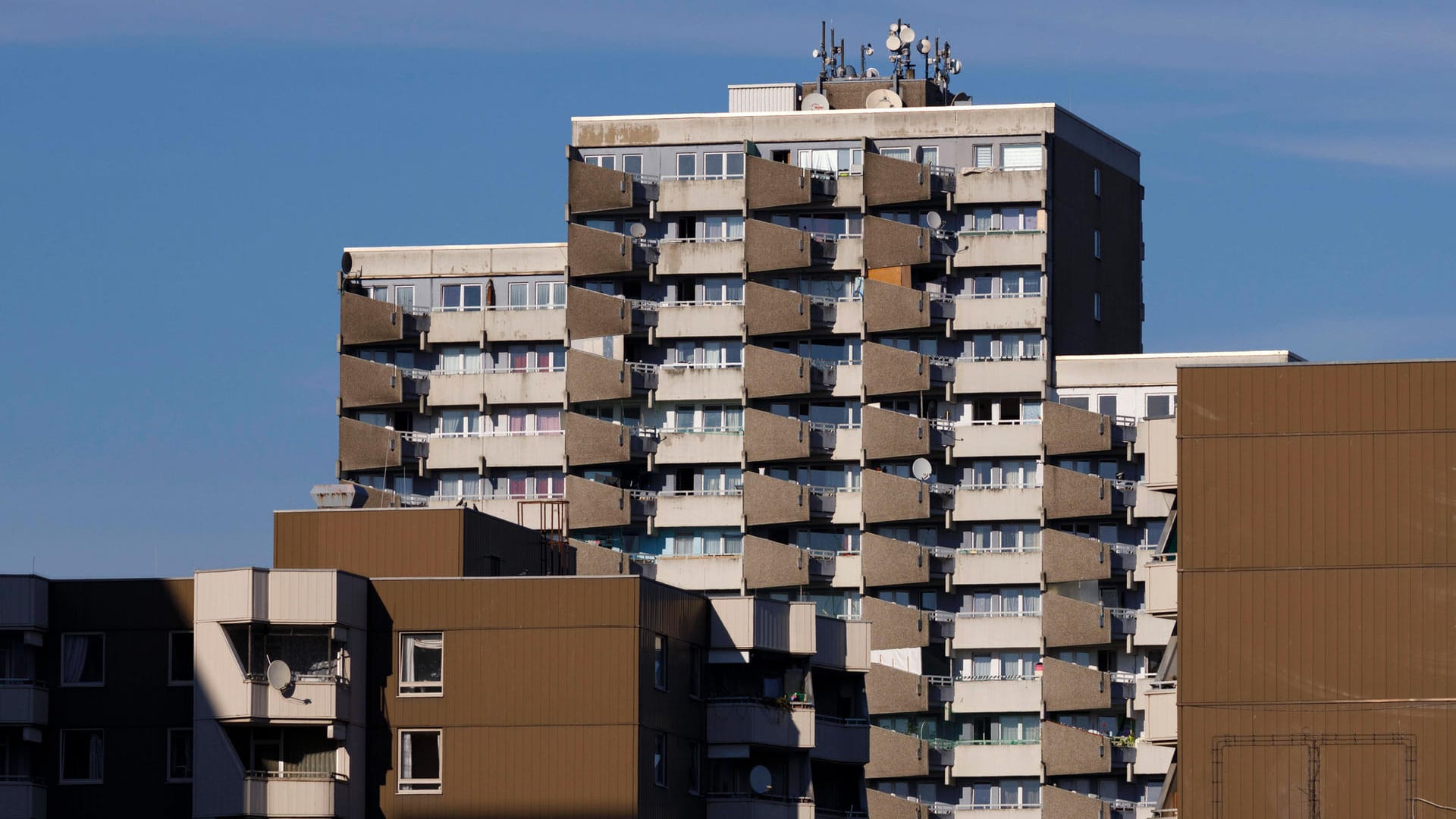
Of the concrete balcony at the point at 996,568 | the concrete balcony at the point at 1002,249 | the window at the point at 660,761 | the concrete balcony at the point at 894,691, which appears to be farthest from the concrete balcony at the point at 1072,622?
the window at the point at 660,761

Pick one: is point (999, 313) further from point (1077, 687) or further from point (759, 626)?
point (759, 626)

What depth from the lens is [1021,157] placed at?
520 feet

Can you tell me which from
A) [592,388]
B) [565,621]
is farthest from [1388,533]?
[592,388]

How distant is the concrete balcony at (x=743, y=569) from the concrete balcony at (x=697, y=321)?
10202 mm

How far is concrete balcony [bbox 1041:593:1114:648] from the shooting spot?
5989 inches

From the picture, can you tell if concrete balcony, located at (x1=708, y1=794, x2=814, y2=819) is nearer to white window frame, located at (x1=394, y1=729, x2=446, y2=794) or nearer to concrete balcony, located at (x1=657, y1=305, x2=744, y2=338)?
white window frame, located at (x1=394, y1=729, x2=446, y2=794)

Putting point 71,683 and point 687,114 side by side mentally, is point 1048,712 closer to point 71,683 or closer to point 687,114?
point 687,114

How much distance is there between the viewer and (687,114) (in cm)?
16075

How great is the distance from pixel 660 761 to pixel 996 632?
186 feet

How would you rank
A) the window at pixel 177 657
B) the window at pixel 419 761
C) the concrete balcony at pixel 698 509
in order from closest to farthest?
the window at pixel 419 761 < the window at pixel 177 657 < the concrete balcony at pixel 698 509

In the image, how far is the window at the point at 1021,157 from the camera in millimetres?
158250

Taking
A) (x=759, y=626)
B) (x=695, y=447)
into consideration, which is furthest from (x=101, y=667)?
(x=695, y=447)

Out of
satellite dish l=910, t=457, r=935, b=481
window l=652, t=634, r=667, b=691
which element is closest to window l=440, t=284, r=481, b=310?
satellite dish l=910, t=457, r=935, b=481

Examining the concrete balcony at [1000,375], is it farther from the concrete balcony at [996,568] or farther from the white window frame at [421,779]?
the white window frame at [421,779]
